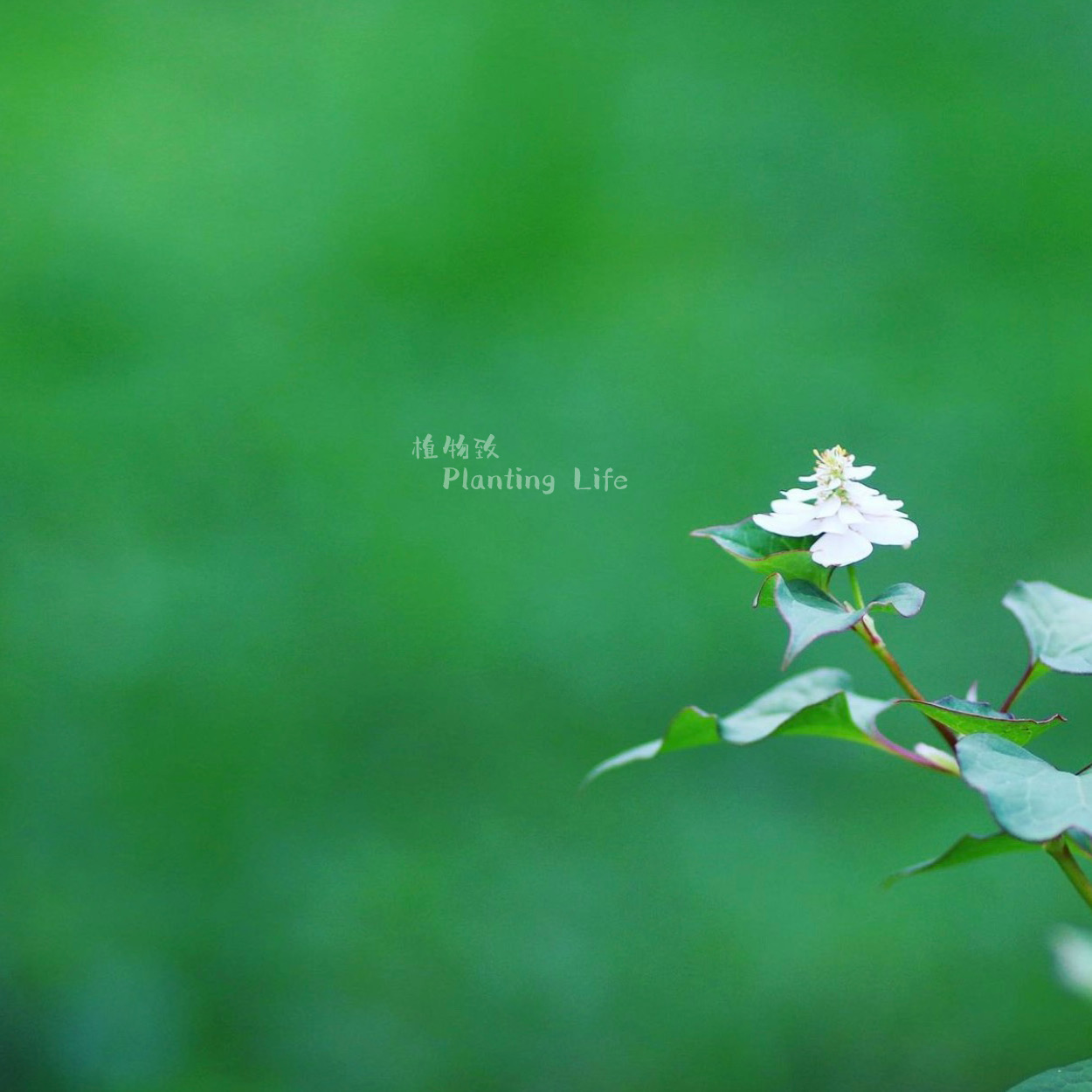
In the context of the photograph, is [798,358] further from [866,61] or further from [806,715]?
[806,715]

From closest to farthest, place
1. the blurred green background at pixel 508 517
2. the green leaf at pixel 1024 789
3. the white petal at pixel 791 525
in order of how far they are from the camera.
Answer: the green leaf at pixel 1024 789
the white petal at pixel 791 525
the blurred green background at pixel 508 517

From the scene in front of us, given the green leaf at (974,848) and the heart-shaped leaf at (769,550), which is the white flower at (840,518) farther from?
the green leaf at (974,848)

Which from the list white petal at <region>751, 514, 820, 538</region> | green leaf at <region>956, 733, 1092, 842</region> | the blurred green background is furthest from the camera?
the blurred green background

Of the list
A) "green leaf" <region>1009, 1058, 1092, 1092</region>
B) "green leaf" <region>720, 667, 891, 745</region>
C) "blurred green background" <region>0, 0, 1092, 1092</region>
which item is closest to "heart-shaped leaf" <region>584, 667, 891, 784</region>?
"green leaf" <region>720, 667, 891, 745</region>

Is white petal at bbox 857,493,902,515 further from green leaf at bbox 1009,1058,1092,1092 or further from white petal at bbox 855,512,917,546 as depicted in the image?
green leaf at bbox 1009,1058,1092,1092

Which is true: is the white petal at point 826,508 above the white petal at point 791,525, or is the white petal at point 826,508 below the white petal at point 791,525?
above

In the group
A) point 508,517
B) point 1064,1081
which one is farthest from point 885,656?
point 508,517

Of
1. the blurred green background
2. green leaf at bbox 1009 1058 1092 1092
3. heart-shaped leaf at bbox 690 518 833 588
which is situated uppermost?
heart-shaped leaf at bbox 690 518 833 588

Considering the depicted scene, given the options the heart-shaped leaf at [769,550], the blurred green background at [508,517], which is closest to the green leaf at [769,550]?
the heart-shaped leaf at [769,550]
